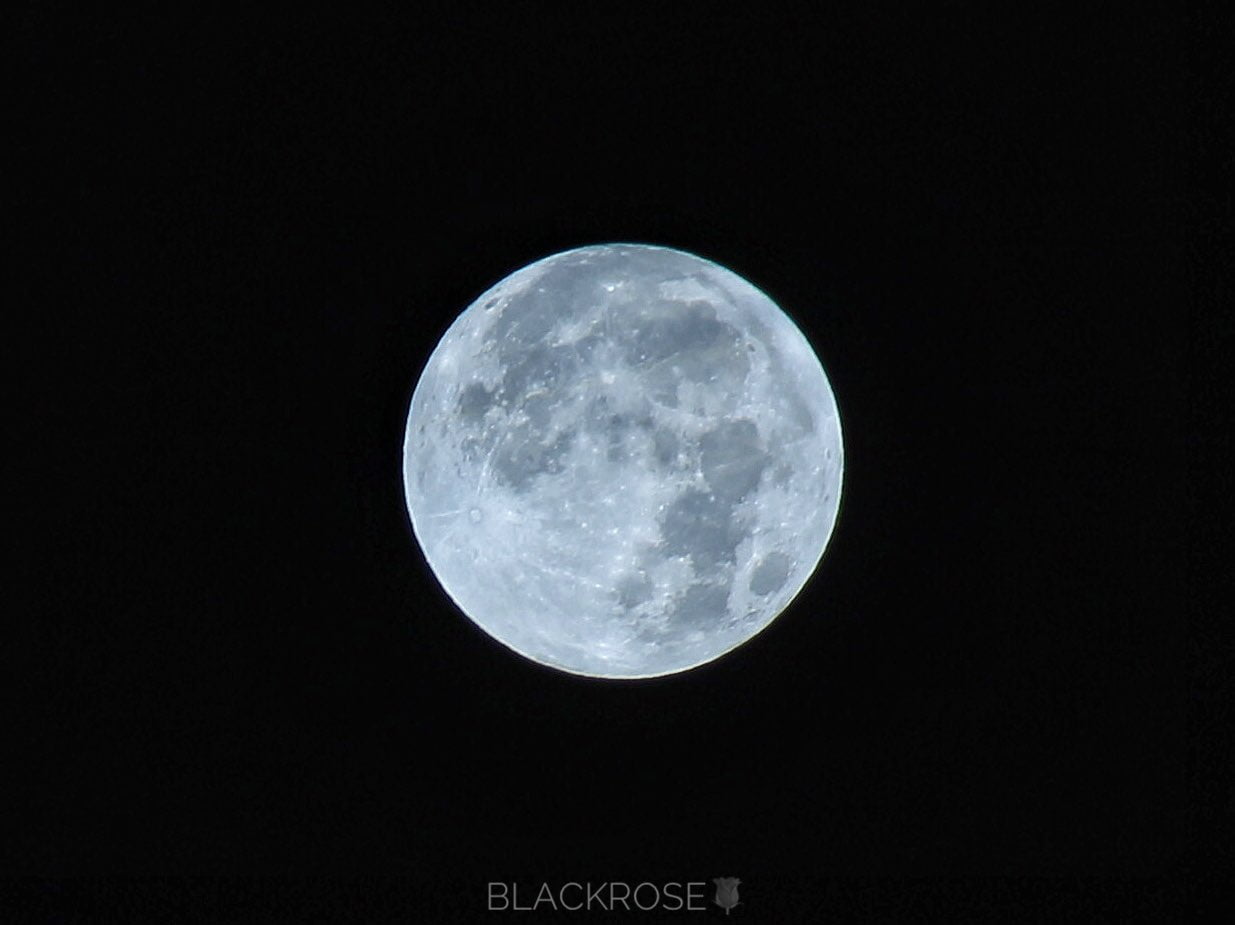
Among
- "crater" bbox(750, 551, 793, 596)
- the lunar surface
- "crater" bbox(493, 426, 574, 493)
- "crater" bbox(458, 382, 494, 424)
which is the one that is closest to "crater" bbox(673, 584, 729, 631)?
the lunar surface

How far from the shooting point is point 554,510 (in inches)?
203

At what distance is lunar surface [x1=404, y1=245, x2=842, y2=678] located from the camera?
5.14 m

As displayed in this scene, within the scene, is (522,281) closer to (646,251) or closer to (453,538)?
(646,251)

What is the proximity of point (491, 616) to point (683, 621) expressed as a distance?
75 centimetres

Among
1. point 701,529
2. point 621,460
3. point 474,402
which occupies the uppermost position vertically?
point 474,402

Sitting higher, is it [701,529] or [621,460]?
[621,460]

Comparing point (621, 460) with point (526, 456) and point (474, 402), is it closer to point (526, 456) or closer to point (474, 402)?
point (526, 456)

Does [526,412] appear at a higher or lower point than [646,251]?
lower

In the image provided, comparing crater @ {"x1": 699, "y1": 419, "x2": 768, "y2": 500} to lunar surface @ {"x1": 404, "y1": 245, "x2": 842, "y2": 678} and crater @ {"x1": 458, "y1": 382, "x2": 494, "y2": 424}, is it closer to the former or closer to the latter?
lunar surface @ {"x1": 404, "y1": 245, "x2": 842, "y2": 678}

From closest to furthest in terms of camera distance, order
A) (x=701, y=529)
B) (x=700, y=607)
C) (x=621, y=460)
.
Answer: (x=621, y=460) < (x=701, y=529) < (x=700, y=607)

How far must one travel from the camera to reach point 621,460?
5.12 metres

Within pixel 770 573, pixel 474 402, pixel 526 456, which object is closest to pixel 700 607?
pixel 770 573

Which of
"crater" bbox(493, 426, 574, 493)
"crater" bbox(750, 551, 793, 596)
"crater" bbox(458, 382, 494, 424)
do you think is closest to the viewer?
"crater" bbox(493, 426, 574, 493)

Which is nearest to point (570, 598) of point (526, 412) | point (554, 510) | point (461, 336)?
point (554, 510)
